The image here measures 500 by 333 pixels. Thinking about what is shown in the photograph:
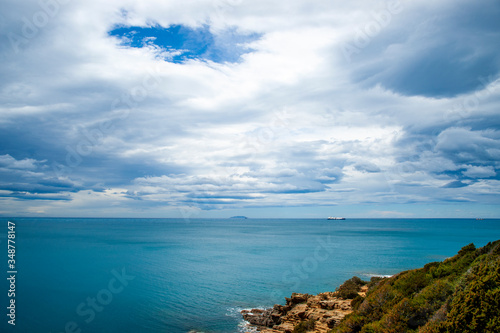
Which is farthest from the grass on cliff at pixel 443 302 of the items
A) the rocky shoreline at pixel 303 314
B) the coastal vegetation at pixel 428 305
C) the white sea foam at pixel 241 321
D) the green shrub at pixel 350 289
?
the white sea foam at pixel 241 321

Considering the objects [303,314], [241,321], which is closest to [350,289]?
[303,314]

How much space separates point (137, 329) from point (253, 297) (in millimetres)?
14809

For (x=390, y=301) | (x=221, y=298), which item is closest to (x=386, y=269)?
(x=221, y=298)

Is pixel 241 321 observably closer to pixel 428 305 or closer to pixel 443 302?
pixel 428 305

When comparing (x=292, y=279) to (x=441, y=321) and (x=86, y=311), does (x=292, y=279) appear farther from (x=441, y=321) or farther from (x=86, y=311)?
(x=441, y=321)

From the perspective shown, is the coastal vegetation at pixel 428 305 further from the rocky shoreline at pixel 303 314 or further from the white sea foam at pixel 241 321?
the white sea foam at pixel 241 321

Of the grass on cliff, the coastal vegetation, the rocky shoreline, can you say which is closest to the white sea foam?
the rocky shoreline

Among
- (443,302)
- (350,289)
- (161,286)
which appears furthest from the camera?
(161,286)

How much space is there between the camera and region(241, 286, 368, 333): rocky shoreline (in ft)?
68.5

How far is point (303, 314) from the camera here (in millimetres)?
23594

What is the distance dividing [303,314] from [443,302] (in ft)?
42.4

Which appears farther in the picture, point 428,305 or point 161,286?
point 161,286

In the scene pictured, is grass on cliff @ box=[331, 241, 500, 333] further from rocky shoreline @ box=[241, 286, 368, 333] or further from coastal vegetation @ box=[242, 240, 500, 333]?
rocky shoreline @ box=[241, 286, 368, 333]

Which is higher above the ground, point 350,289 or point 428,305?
point 428,305
